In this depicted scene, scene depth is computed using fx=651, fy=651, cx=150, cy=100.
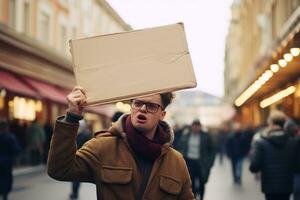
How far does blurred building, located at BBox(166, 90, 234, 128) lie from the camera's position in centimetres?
11488

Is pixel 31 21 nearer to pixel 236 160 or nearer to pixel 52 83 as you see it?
pixel 52 83

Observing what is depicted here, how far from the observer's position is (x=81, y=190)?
15055mm

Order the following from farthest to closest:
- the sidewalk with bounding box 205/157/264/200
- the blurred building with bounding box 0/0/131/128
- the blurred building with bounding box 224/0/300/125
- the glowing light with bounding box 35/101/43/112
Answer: the glowing light with bounding box 35/101/43/112, the blurred building with bounding box 0/0/131/128, the blurred building with bounding box 224/0/300/125, the sidewalk with bounding box 205/157/264/200

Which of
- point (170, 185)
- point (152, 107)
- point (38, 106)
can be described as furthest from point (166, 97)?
point (38, 106)

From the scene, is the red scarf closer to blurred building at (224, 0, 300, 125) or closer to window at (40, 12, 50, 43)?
blurred building at (224, 0, 300, 125)

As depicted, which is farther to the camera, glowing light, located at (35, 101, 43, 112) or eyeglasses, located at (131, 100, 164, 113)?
glowing light, located at (35, 101, 43, 112)

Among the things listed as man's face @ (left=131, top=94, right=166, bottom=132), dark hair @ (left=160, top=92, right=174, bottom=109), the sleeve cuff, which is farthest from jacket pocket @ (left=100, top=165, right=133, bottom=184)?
dark hair @ (left=160, top=92, right=174, bottom=109)

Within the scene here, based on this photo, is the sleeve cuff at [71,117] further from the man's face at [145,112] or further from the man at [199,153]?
the man at [199,153]

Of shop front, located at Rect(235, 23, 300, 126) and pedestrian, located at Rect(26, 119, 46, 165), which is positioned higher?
shop front, located at Rect(235, 23, 300, 126)

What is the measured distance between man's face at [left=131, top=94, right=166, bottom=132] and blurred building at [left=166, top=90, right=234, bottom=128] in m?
97.9

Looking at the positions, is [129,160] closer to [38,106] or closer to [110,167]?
[110,167]

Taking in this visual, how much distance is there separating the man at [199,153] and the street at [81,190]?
2.72m

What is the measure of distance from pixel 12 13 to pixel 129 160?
70.7ft

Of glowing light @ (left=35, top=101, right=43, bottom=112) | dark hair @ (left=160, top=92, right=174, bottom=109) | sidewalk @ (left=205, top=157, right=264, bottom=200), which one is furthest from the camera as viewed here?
glowing light @ (left=35, top=101, right=43, bottom=112)
